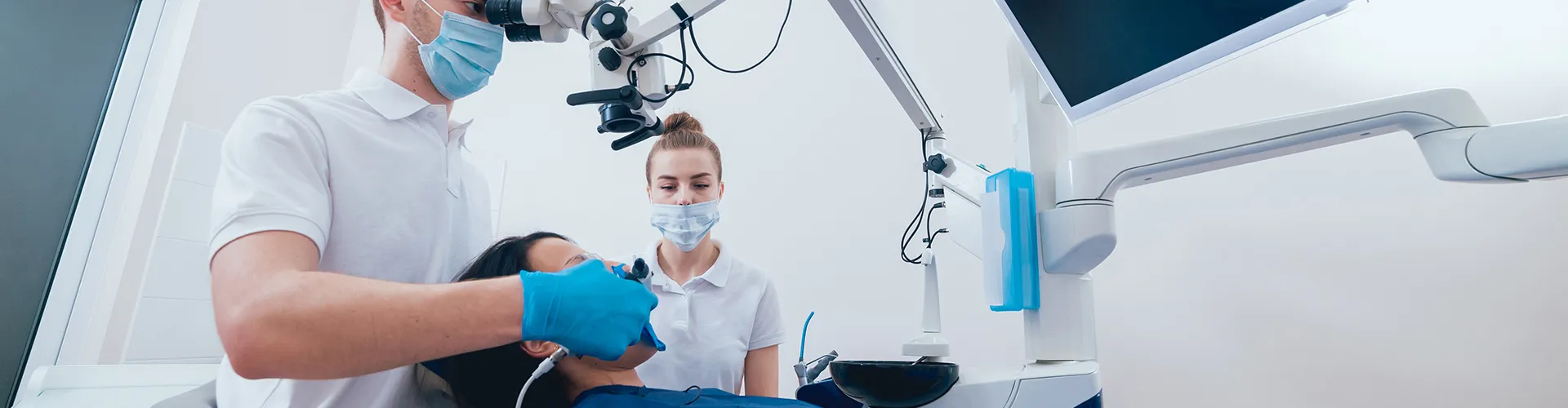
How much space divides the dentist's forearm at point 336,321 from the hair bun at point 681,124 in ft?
3.84

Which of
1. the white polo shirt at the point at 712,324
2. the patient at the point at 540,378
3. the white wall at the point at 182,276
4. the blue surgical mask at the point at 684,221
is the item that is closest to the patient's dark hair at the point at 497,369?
the patient at the point at 540,378

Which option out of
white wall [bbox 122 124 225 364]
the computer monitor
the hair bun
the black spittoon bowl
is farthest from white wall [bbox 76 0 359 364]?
the computer monitor

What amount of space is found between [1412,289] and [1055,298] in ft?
3.88

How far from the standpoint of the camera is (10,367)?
210cm

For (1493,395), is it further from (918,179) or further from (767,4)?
(767,4)

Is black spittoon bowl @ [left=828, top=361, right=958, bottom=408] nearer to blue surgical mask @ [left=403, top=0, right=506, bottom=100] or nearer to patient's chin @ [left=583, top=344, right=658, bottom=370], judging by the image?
patient's chin @ [left=583, top=344, right=658, bottom=370]

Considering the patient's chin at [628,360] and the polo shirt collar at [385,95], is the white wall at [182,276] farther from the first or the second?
the patient's chin at [628,360]

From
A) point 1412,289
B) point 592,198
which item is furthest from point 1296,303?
point 592,198

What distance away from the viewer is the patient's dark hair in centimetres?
103

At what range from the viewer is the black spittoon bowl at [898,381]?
798mm

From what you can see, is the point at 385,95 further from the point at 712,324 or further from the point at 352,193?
the point at 712,324

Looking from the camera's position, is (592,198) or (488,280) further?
(592,198)

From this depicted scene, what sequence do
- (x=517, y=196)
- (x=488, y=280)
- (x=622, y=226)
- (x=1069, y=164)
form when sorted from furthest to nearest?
(x=517, y=196) < (x=622, y=226) < (x=1069, y=164) < (x=488, y=280)

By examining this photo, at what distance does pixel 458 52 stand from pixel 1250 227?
71.1 inches
